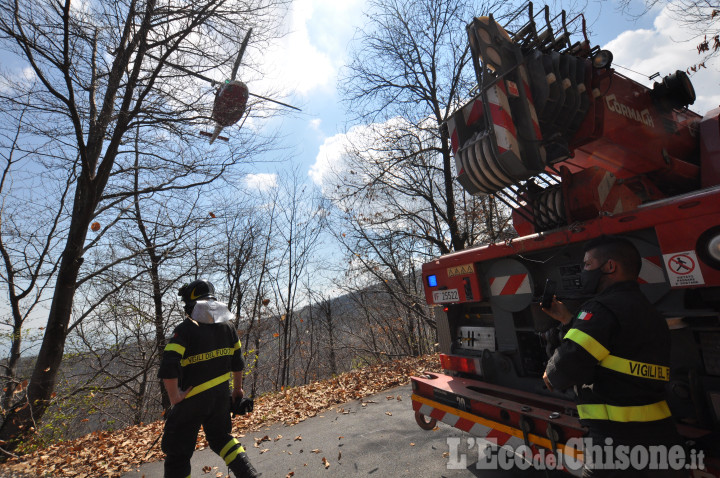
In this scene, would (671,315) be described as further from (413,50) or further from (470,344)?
(413,50)

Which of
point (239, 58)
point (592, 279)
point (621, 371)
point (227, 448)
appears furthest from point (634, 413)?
point (239, 58)

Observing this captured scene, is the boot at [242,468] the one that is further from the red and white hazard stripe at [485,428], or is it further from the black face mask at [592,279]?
the black face mask at [592,279]

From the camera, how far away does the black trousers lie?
2.93 meters

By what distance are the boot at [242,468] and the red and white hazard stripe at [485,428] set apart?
1646mm

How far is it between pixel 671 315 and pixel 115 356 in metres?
12.1

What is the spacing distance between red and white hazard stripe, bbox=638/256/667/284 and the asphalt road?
1.81m

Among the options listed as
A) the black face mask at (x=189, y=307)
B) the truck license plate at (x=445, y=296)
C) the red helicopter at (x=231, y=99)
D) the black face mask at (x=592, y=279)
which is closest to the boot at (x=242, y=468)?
the black face mask at (x=189, y=307)

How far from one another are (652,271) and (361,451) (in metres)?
3.40

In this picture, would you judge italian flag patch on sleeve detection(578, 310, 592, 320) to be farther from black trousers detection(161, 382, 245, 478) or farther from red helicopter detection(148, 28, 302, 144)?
red helicopter detection(148, 28, 302, 144)

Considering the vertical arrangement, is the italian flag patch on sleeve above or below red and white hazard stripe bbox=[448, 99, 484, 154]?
below

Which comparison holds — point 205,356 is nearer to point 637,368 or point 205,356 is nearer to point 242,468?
point 242,468

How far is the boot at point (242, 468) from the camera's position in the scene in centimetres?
307

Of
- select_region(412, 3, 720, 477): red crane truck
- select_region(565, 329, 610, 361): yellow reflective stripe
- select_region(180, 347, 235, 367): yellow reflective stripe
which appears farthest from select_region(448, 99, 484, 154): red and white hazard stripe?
select_region(180, 347, 235, 367): yellow reflective stripe

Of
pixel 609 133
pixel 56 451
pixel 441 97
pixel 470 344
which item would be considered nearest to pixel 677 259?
pixel 609 133
